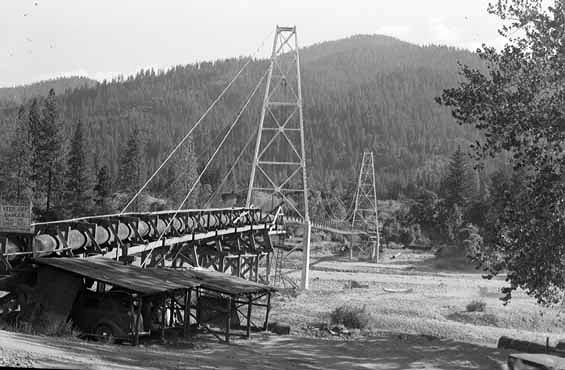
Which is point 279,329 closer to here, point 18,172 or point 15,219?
point 15,219

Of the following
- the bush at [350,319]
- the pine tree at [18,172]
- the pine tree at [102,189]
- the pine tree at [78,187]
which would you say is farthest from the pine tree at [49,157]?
the bush at [350,319]

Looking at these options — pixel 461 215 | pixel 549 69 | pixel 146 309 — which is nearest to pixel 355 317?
pixel 146 309

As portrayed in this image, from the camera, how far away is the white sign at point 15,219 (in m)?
17.2

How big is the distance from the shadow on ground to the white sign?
10.5 ft

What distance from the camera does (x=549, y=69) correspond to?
54.4ft

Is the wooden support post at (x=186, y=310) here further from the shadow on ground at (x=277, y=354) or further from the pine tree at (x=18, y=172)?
the pine tree at (x=18, y=172)

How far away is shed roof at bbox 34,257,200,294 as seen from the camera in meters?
17.0

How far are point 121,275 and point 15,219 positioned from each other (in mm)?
2895

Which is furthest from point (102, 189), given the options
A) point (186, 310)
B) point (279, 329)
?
point (186, 310)

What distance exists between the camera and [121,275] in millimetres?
18000

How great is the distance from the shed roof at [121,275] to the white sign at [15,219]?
2.97 ft

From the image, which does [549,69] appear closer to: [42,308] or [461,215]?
[42,308]

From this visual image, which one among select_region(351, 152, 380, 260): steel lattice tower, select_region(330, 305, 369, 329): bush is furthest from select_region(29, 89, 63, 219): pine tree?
select_region(330, 305, 369, 329): bush

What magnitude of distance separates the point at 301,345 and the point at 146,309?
5.11 metres
